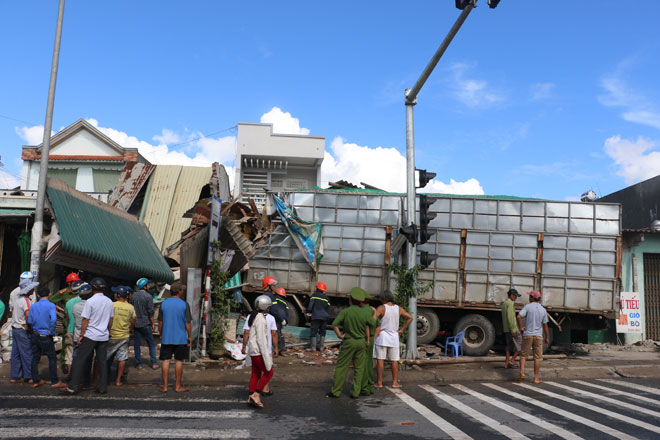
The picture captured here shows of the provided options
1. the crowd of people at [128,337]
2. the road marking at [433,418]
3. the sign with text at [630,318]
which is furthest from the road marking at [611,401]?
the sign with text at [630,318]

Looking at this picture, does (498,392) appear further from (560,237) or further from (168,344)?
(560,237)

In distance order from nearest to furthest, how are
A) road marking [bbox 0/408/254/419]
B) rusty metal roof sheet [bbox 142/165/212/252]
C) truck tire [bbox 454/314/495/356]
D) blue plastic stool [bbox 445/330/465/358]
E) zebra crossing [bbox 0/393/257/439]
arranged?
zebra crossing [bbox 0/393/257/439] → road marking [bbox 0/408/254/419] → blue plastic stool [bbox 445/330/465/358] → truck tire [bbox 454/314/495/356] → rusty metal roof sheet [bbox 142/165/212/252]

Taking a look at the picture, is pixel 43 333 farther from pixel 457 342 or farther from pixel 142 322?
pixel 457 342

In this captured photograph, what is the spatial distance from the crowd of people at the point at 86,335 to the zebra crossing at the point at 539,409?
3.50 m

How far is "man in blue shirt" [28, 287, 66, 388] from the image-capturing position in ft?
26.3

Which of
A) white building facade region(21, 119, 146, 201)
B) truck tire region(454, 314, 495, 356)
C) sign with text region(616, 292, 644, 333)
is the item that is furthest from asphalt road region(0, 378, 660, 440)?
white building facade region(21, 119, 146, 201)

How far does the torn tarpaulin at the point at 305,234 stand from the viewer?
44.5ft

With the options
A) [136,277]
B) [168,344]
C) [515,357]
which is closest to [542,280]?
[515,357]

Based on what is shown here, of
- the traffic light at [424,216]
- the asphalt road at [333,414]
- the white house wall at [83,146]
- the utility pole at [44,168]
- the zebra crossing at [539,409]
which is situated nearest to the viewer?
the asphalt road at [333,414]

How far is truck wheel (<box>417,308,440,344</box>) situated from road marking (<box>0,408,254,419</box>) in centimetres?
738

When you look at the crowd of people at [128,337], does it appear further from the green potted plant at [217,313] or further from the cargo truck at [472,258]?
the cargo truck at [472,258]

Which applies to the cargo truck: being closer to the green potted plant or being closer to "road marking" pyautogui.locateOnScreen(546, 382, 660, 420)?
the green potted plant

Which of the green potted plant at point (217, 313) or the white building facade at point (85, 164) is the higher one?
the white building facade at point (85, 164)

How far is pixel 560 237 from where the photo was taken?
13.1 meters
